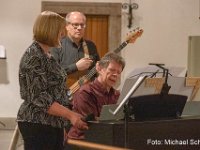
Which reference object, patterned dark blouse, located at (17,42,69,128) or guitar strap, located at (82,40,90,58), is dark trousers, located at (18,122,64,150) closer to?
patterned dark blouse, located at (17,42,69,128)

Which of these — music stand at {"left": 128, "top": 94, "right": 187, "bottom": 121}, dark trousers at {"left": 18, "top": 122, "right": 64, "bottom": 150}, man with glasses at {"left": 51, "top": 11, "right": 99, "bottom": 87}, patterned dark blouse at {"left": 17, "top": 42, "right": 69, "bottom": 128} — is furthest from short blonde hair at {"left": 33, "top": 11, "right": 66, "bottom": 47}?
man with glasses at {"left": 51, "top": 11, "right": 99, "bottom": 87}

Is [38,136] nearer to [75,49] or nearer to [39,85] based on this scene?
[39,85]

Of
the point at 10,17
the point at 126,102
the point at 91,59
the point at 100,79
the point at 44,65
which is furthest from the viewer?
the point at 10,17

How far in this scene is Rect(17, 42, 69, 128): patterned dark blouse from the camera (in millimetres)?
2344

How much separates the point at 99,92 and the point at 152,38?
466cm

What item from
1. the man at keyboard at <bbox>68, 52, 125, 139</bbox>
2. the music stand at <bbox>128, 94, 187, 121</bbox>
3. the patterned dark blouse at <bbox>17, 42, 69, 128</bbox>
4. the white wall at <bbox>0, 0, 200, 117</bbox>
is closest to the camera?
the music stand at <bbox>128, 94, 187, 121</bbox>

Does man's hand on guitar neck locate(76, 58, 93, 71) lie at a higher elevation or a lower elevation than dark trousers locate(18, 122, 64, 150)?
higher

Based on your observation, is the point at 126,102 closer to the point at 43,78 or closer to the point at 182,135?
the point at 182,135

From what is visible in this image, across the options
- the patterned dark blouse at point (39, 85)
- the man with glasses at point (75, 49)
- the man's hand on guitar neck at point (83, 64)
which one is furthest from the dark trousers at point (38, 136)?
the man with glasses at point (75, 49)

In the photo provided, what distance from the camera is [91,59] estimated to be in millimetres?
4074

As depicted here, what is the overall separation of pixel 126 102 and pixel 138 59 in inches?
208

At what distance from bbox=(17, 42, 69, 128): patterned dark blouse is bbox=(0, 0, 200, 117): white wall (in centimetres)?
494

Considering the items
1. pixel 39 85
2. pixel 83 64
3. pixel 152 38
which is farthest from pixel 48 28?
pixel 152 38

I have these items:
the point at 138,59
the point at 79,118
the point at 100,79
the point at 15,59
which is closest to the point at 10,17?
the point at 15,59
